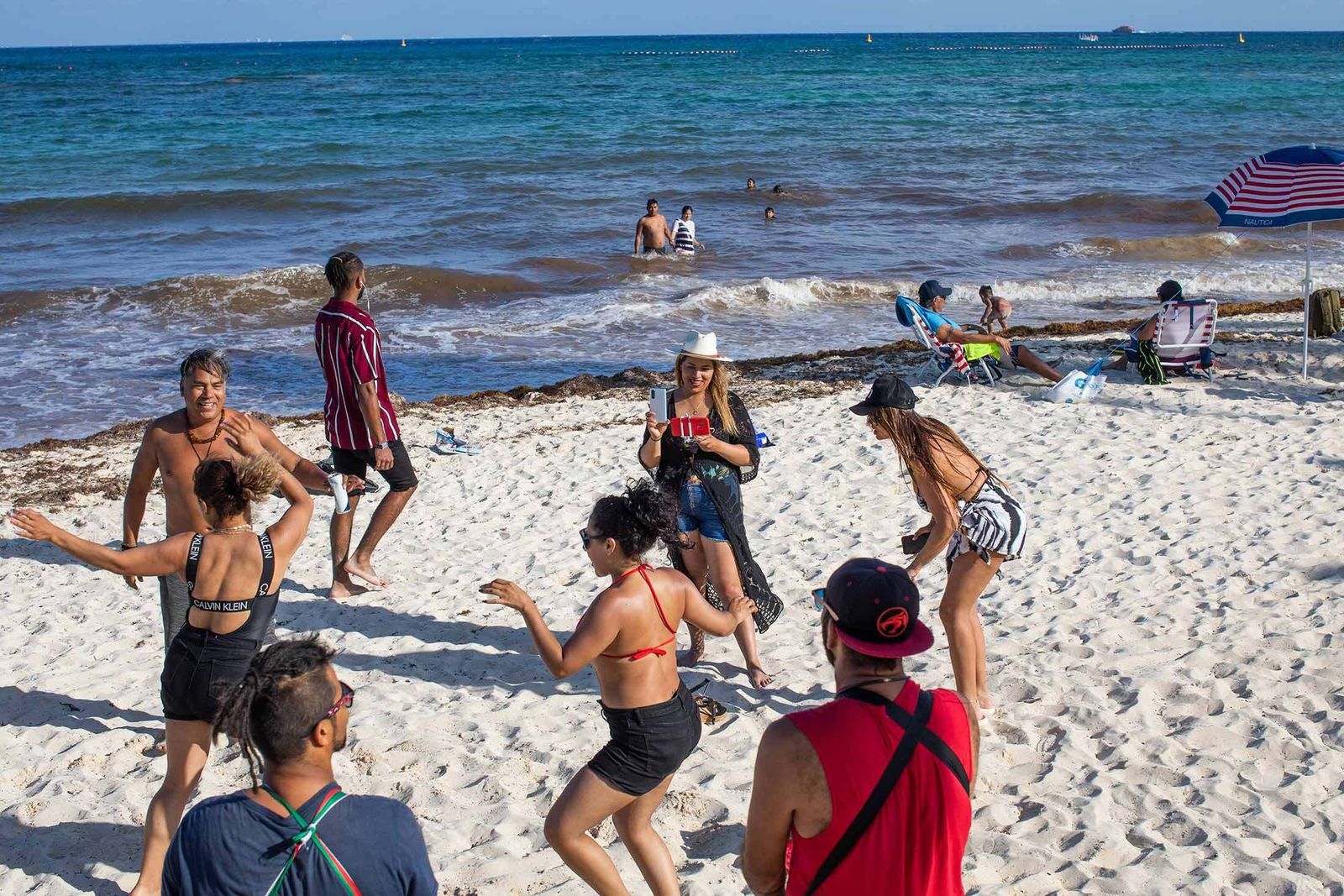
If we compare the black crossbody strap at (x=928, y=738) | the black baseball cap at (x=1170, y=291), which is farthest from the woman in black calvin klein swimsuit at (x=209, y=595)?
the black baseball cap at (x=1170, y=291)

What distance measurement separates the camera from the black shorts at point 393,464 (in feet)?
20.4

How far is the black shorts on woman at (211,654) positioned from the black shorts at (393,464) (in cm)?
247

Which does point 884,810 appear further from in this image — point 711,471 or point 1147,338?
point 1147,338

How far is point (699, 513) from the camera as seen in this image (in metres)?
5.13

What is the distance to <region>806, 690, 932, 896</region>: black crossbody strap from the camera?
2.26m

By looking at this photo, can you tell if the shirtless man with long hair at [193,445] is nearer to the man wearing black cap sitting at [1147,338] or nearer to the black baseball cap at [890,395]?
the black baseball cap at [890,395]

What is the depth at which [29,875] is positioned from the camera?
13.3 feet

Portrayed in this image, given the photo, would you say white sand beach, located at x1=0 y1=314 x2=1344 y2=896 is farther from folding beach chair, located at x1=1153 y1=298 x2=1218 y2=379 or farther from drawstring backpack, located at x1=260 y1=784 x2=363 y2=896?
drawstring backpack, located at x1=260 y1=784 x2=363 y2=896

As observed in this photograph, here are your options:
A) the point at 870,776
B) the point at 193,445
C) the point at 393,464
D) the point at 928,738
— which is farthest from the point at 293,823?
the point at 393,464

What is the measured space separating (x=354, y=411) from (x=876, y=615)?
4311mm

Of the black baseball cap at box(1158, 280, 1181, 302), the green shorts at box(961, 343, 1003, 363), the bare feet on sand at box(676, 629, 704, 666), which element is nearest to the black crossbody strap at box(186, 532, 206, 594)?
the bare feet on sand at box(676, 629, 704, 666)

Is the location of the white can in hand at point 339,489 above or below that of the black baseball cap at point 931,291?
below

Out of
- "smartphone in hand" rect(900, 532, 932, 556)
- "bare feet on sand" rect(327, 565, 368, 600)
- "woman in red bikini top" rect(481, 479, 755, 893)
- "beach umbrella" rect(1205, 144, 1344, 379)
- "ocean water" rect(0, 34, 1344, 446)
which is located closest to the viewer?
"woman in red bikini top" rect(481, 479, 755, 893)

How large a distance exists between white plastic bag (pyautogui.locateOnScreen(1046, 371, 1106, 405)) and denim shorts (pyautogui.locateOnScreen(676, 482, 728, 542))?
542cm
